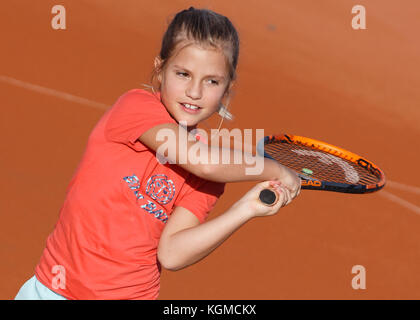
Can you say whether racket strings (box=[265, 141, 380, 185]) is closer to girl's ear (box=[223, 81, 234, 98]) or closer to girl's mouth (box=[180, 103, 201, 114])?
girl's ear (box=[223, 81, 234, 98])

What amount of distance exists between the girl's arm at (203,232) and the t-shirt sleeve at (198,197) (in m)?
0.06

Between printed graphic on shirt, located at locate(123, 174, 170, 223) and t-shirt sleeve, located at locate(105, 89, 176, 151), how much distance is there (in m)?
0.11

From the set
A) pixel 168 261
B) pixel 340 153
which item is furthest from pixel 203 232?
pixel 340 153

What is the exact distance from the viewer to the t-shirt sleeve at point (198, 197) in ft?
6.48

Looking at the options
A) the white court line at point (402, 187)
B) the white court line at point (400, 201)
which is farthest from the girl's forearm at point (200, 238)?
the white court line at point (402, 187)

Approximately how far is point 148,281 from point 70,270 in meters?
0.26

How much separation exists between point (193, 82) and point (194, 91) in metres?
0.04

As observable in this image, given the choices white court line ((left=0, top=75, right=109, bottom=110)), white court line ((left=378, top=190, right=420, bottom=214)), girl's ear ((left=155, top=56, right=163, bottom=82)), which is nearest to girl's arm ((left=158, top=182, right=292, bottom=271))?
girl's ear ((left=155, top=56, right=163, bottom=82))

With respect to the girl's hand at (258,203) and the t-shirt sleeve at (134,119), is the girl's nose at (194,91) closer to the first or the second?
the t-shirt sleeve at (134,119)

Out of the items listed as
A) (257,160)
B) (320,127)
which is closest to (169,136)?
(257,160)

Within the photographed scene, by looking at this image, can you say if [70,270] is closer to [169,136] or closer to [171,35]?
[169,136]

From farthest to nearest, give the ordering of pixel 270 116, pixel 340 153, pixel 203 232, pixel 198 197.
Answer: pixel 270 116
pixel 340 153
pixel 198 197
pixel 203 232

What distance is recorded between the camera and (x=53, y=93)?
19.4ft

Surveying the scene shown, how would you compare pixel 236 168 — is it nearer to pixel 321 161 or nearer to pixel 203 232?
pixel 203 232
